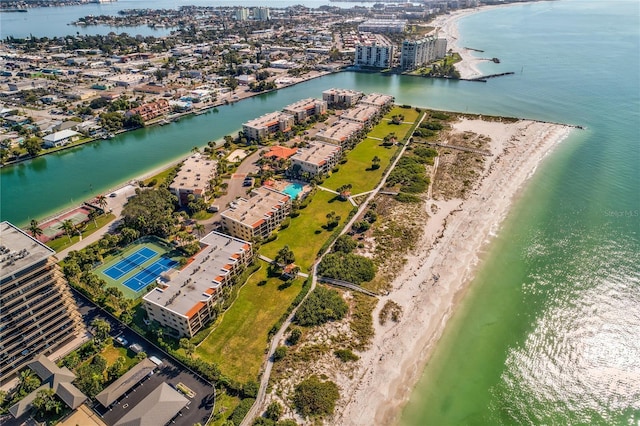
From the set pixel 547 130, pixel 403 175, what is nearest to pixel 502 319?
pixel 403 175

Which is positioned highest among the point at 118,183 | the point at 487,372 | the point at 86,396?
the point at 118,183

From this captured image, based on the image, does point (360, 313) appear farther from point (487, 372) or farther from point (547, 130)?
point (547, 130)

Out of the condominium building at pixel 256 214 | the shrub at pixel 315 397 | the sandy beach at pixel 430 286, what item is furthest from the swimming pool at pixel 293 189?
the shrub at pixel 315 397

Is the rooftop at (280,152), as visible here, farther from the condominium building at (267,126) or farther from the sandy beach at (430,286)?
the sandy beach at (430,286)

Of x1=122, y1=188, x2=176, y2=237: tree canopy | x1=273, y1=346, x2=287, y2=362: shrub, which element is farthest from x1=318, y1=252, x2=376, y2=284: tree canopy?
x1=122, y1=188, x2=176, y2=237: tree canopy

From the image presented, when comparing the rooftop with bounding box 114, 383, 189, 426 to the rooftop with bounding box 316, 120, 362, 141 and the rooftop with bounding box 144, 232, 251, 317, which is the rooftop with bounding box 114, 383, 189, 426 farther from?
the rooftop with bounding box 316, 120, 362, 141
